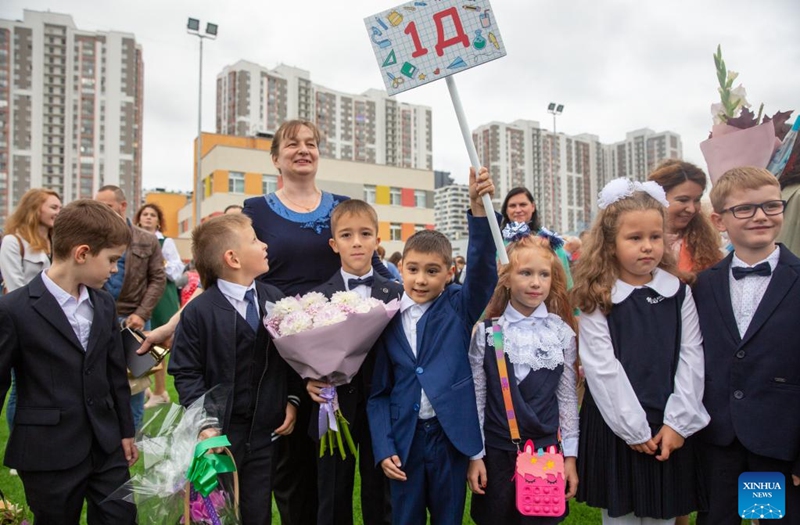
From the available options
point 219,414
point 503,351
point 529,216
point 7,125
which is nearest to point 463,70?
point 503,351

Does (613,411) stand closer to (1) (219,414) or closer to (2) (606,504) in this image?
(2) (606,504)

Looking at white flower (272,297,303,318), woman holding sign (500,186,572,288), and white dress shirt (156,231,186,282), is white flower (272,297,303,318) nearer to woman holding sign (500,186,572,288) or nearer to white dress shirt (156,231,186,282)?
woman holding sign (500,186,572,288)

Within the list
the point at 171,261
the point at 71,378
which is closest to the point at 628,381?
the point at 71,378

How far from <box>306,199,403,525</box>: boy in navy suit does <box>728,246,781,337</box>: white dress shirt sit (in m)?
1.50

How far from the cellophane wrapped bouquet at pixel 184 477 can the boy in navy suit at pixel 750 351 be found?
1955 millimetres

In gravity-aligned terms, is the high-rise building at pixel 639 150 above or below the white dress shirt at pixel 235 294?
above

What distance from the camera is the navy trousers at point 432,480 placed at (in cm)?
247

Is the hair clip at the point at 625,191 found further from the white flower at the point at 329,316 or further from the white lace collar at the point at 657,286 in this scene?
the white flower at the point at 329,316

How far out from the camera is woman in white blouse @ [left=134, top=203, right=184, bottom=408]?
19.3 ft

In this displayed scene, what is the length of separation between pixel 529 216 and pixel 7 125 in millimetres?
63276

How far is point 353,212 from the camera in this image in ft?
9.46

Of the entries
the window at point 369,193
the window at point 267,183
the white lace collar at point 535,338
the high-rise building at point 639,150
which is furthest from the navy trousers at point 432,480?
the high-rise building at point 639,150

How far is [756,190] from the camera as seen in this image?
238 cm

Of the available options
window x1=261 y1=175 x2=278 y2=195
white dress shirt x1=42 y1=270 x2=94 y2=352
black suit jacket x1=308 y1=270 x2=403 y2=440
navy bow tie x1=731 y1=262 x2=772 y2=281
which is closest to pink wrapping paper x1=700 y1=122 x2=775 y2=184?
navy bow tie x1=731 y1=262 x2=772 y2=281
